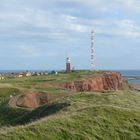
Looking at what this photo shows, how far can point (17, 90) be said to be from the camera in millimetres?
78438

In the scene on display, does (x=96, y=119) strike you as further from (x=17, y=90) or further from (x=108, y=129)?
(x=17, y=90)

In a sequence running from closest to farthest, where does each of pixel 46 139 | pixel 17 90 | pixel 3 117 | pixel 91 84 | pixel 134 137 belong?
pixel 46 139 → pixel 134 137 → pixel 3 117 → pixel 17 90 → pixel 91 84

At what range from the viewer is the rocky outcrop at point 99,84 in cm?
9844

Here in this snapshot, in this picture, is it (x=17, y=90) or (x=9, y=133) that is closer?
(x=9, y=133)

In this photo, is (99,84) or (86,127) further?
(99,84)

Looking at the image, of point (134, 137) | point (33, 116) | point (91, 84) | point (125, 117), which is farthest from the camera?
point (91, 84)

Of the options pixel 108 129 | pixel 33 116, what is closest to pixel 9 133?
pixel 108 129

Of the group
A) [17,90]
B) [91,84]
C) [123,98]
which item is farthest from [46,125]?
[91,84]

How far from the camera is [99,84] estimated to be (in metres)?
113

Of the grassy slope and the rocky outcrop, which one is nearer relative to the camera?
the grassy slope

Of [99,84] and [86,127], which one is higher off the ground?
[86,127]

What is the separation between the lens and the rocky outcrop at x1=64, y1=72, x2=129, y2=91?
98438 mm

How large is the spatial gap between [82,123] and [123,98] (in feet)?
51.2

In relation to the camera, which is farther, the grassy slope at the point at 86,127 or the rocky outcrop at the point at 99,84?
the rocky outcrop at the point at 99,84
